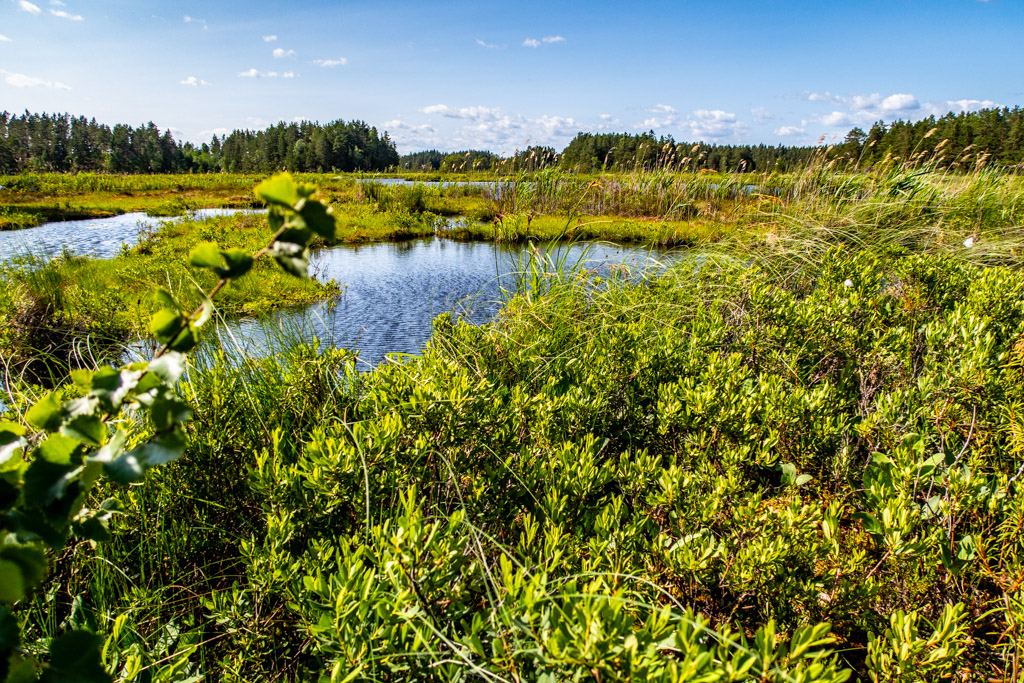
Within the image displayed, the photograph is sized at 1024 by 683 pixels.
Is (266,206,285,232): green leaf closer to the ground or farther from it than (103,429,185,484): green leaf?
farther from it

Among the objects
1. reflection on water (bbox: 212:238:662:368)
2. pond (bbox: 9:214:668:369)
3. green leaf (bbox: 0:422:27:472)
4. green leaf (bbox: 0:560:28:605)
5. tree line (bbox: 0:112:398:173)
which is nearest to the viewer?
green leaf (bbox: 0:560:28:605)

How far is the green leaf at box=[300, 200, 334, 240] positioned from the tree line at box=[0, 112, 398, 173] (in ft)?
226

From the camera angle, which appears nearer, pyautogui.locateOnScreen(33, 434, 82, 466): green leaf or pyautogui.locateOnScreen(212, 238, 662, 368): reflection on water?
pyautogui.locateOnScreen(33, 434, 82, 466): green leaf

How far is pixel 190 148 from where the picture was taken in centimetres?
8162

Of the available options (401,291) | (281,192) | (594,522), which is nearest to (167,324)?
(281,192)

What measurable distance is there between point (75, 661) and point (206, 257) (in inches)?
16.5

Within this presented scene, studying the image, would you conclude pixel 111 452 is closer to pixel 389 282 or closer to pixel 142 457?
pixel 142 457

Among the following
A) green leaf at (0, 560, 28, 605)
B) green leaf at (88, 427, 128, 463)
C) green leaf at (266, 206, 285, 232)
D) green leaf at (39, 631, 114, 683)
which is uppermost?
green leaf at (266, 206, 285, 232)

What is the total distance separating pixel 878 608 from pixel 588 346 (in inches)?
66.4

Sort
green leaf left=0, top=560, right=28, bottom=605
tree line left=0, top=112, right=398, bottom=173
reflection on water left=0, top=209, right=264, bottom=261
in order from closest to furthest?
green leaf left=0, top=560, right=28, bottom=605 → reflection on water left=0, top=209, right=264, bottom=261 → tree line left=0, top=112, right=398, bottom=173

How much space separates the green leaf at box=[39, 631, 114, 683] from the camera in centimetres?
46

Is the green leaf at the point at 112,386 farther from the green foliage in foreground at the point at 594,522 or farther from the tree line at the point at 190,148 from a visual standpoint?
the tree line at the point at 190,148

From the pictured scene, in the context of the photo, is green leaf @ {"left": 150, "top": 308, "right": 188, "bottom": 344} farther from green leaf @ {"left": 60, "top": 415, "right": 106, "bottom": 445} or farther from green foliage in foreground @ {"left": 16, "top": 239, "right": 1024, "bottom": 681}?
green foliage in foreground @ {"left": 16, "top": 239, "right": 1024, "bottom": 681}

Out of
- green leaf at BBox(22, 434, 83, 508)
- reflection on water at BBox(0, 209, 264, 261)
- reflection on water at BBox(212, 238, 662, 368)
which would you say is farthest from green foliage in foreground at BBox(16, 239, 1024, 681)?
reflection on water at BBox(0, 209, 264, 261)
